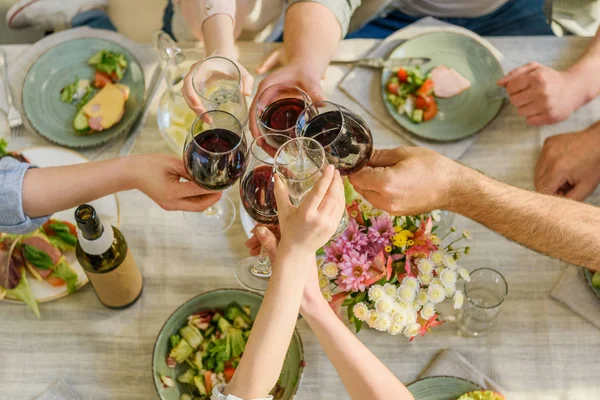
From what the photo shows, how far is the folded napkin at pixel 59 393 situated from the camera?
1153 millimetres

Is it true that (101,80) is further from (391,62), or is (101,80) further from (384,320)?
(384,320)

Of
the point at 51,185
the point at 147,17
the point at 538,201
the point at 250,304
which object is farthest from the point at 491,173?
the point at 147,17

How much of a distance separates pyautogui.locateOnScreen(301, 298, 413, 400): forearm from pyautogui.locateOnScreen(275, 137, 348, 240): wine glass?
0.23 meters

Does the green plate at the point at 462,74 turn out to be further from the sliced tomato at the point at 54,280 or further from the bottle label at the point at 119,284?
the sliced tomato at the point at 54,280

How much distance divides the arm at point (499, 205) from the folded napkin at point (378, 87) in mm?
204

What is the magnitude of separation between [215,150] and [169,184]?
0.18 meters

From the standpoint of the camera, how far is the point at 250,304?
1.20 metres

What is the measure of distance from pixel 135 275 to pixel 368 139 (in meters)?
0.55

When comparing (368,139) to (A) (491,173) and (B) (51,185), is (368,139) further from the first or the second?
(B) (51,185)

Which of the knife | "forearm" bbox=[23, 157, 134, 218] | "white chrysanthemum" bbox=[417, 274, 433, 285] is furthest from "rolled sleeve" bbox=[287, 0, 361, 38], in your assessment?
"white chrysanthemum" bbox=[417, 274, 433, 285]

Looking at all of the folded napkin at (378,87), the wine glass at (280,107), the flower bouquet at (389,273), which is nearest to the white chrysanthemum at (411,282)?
the flower bouquet at (389,273)

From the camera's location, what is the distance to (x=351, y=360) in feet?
3.40

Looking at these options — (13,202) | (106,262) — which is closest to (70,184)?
(13,202)

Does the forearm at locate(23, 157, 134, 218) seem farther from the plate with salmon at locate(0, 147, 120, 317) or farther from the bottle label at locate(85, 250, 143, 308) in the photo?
the bottle label at locate(85, 250, 143, 308)
